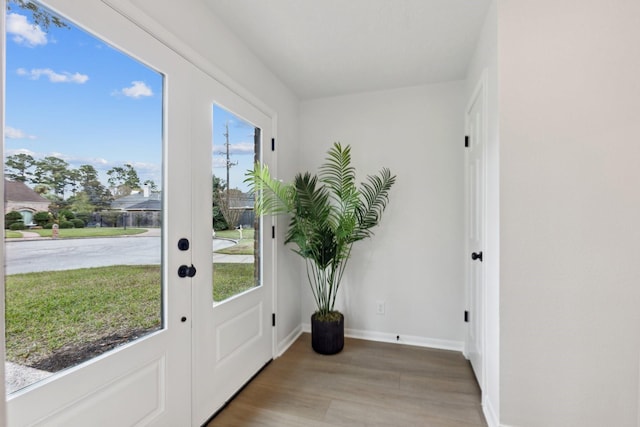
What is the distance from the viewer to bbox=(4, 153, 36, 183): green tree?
94 centimetres

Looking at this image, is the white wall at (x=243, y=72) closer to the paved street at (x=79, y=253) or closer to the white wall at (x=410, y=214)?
the white wall at (x=410, y=214)

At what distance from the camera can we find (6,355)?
0.92 metres

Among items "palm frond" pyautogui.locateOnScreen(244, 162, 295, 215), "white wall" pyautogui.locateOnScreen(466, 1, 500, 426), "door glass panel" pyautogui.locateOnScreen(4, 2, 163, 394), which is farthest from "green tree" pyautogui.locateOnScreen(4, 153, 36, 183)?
"white wall" pyautogui.locateOnScreen(466, 1, 500, 426)

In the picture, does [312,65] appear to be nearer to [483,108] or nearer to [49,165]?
[483,108]

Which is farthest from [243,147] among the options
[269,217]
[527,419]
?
[527,419]

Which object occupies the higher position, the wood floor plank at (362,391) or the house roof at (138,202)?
the house roof at (138,202)

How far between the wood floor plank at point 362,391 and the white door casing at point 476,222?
8.7 inches

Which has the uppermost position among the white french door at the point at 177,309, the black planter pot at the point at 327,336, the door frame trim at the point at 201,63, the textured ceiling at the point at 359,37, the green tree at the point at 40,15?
the textured ceiling at the point at 359,37

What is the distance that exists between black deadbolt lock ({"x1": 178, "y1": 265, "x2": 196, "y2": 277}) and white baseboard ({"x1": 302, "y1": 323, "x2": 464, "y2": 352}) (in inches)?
75.6

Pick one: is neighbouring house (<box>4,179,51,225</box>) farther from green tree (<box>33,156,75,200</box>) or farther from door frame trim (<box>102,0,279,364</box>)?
door frame trim (<box>102,0,279,364</box>)

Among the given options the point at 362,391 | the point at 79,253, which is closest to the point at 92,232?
the point at 79,253

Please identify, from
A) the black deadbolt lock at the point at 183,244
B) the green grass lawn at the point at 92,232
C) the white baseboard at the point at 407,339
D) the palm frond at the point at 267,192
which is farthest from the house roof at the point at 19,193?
the white baseboard at the point at 407,339

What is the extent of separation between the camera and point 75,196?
1.13 meters

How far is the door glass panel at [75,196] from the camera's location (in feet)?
3.14
